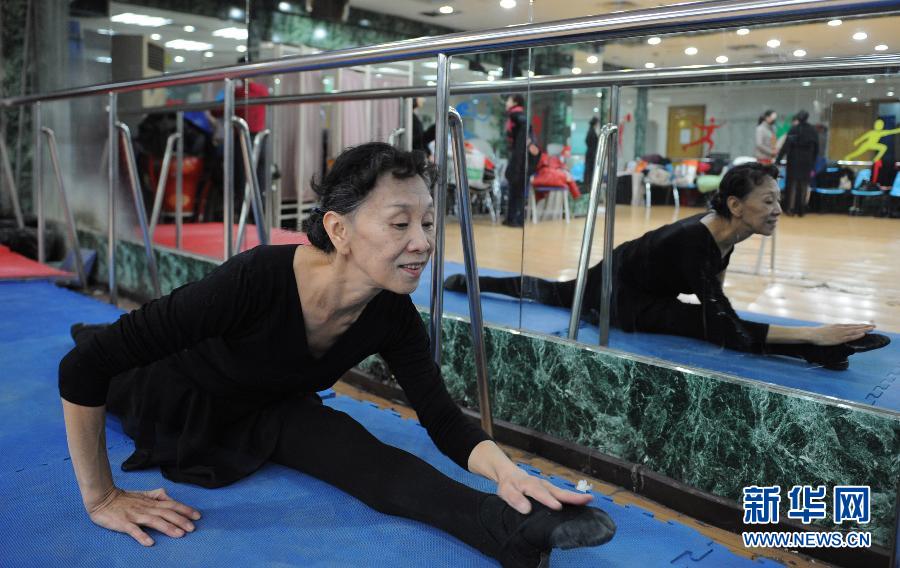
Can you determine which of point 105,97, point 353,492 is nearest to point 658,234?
point 353,492

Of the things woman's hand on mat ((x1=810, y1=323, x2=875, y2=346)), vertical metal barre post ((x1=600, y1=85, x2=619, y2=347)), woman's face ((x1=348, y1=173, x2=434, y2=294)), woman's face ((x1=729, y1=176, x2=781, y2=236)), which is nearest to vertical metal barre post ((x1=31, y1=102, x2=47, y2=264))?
vertical metal barre post ((x1=600, y1=85, x2=619, y2=347))

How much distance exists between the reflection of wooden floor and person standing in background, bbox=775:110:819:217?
5 centimetres

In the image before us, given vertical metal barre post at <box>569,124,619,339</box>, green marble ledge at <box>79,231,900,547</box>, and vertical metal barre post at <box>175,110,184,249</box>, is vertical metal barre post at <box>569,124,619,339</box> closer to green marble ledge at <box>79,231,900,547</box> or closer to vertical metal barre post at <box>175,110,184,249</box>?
green marble ledge at <box>79,231,900,547</box>

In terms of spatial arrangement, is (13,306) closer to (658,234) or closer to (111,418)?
(111,418)

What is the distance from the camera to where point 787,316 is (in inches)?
84.4

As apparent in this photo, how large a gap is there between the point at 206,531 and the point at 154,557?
0.12 m

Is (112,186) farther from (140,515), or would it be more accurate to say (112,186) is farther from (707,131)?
(707,131)

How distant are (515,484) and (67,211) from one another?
11.8 ft

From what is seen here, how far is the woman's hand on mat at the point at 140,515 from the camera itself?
4.78 feet

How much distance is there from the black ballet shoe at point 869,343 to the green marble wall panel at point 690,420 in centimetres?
32

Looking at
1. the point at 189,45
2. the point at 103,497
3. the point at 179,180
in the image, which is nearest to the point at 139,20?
the point at 189,45

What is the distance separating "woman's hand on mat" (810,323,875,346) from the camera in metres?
2.01

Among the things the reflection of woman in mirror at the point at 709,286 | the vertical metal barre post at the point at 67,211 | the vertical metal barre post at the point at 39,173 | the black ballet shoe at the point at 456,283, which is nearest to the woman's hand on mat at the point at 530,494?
the reflection of woman in mirror at the point at 709,286

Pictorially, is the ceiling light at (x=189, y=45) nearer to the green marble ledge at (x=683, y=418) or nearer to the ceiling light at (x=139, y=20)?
the ceiling light at (x=139, y=20)
